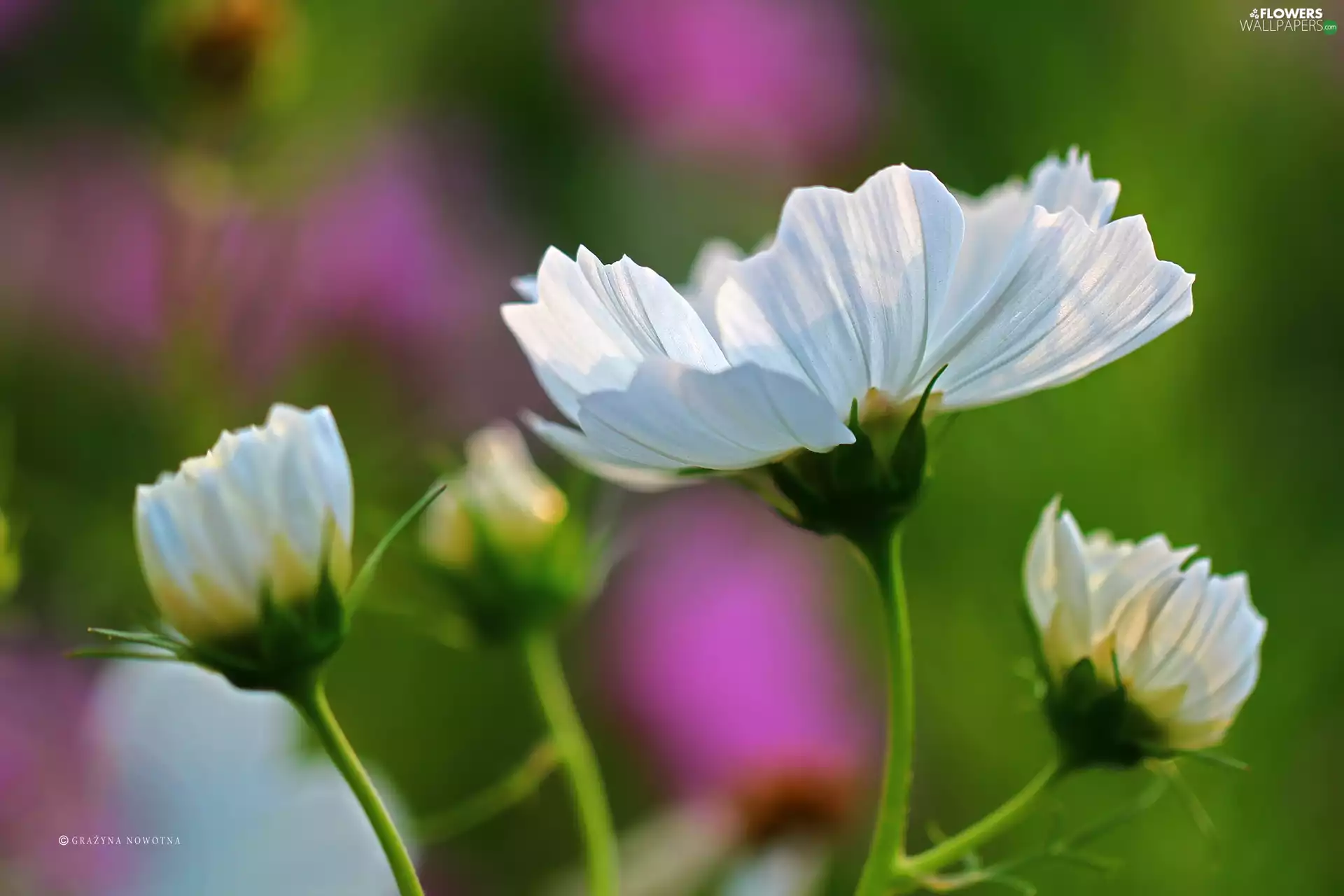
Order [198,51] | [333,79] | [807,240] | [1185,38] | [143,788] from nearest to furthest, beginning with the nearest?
[807,240], [143,788], [198,51], [1185,38], [333,79]

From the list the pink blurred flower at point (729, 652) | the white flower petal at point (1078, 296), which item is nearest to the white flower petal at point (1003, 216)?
the white flower petal at point (1078, 296)

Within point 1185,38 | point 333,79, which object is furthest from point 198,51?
point 1185,38

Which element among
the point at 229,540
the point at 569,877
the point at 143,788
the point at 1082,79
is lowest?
the point at 569,877

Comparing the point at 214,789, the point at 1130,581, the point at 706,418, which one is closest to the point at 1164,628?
the point at 1130,581

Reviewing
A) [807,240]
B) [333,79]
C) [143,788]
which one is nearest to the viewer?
[807,240]

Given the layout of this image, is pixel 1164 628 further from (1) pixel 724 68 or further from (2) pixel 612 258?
(1) pixel 724 68

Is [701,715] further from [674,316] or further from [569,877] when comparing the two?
[674,316]

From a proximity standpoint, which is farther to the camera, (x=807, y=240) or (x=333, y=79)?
(x=333, y=79)
